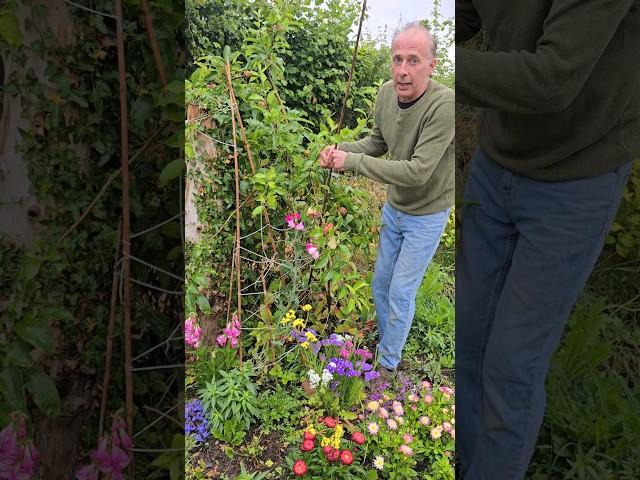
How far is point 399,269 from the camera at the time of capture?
5.74ft

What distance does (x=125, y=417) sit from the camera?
185cm

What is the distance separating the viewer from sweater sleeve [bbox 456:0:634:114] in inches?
56.9

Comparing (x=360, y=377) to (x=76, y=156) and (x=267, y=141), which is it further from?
(x=76, y=156)

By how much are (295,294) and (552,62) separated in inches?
35.9

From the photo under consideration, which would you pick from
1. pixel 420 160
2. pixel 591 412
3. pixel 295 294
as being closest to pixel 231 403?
pixel 295 294

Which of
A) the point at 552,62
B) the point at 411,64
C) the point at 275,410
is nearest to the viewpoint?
the point at 552,62

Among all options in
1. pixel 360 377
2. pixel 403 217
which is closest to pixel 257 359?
pixel 360 377

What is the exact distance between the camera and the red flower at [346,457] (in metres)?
1.71

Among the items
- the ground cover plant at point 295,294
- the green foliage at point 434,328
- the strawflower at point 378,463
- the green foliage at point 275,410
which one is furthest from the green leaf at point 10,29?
the strawflower at point 378,463

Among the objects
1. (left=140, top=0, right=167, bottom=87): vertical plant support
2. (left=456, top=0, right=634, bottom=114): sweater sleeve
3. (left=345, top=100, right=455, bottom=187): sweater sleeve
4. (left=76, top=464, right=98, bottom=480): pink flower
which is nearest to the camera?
(left=456, top=0, right=634, bottom=114): sweater sleeve

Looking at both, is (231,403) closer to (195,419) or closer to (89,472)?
(195,419)

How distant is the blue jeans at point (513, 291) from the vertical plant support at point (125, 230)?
3.28 feet

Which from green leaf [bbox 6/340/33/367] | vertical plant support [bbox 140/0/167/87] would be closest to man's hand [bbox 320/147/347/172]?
vertical plant support [bbox 140/0/167/87]

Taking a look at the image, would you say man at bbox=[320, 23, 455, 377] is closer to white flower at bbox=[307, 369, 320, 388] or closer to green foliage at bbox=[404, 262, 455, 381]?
green foliage at bbox=[404, 262, 455, 381]
